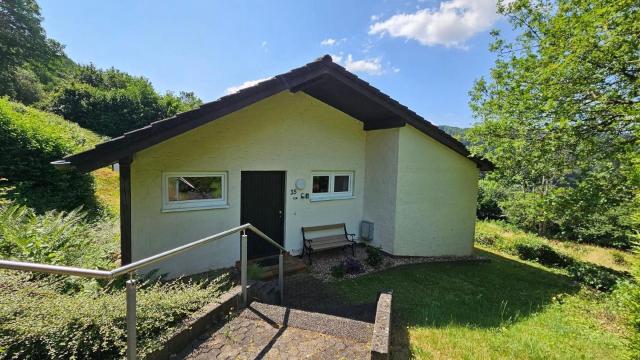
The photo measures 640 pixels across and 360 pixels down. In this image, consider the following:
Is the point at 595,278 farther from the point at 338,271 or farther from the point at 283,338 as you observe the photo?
the point at 283,338

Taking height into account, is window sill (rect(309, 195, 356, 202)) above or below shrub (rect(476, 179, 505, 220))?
above

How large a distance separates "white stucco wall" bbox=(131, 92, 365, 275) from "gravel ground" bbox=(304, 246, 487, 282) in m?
0.87

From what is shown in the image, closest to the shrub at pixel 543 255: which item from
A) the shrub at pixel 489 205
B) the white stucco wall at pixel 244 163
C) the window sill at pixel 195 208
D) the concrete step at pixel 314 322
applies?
the white stucco wall at pixel 244 163

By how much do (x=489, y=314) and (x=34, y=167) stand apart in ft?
46.0

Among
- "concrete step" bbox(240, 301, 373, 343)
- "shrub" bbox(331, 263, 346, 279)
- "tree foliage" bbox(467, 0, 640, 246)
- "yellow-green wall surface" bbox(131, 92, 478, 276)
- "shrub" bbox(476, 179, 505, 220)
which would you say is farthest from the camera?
"shrub" bbox(476, 179, 505, 220)

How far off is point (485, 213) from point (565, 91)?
19.5 metres

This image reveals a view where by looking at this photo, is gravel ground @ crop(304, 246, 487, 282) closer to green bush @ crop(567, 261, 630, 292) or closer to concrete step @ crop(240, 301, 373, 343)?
concrete step @ crop(240, 301, 373, 343)

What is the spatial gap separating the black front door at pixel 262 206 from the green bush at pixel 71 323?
436cm

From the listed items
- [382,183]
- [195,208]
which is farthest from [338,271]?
[195,208]

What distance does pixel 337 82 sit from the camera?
291 inches

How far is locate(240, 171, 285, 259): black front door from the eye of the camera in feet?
24.5

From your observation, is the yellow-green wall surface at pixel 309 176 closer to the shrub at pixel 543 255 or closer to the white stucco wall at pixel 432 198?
the white stucco wall at pixel 432 198

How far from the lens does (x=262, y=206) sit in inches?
306

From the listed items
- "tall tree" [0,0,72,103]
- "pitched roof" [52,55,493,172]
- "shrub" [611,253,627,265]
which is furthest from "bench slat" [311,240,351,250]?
"tall tree" [0,0,72,103]
